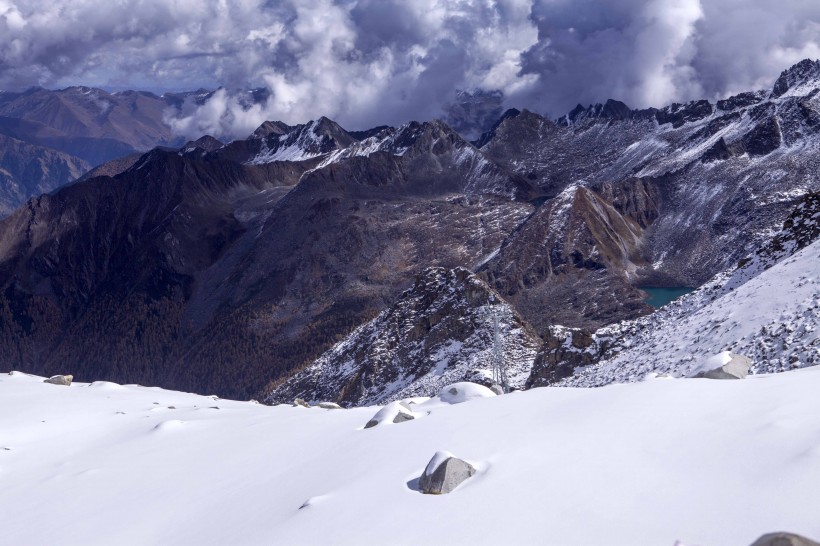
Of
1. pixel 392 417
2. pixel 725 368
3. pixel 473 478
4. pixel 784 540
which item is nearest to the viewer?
pixel 784 540

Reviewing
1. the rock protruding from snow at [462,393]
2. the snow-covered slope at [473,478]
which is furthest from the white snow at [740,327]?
the snow-covered slope at [473,478]

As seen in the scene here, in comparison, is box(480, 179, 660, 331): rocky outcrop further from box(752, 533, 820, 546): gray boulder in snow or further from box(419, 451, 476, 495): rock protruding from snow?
box(752, 533, 820, 546): gray boulder in snow

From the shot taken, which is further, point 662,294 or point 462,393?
point 662,294

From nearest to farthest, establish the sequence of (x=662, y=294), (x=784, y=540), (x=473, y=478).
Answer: (x=784, y=540)
(x=473, y=478)
(x=662, y=294)

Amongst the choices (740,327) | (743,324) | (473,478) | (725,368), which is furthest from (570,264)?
(473,478)

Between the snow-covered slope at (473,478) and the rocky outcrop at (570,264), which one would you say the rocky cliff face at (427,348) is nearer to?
the snow-covered slope at (473,478)

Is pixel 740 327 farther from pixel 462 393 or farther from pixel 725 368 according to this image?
pixel 462 393

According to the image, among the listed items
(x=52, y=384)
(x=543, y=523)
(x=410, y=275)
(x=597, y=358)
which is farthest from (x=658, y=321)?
(x=410, y=275)
